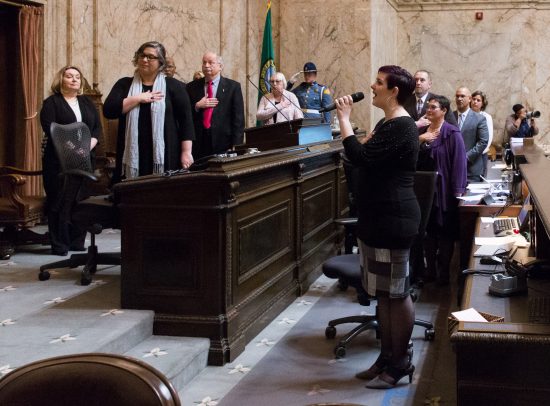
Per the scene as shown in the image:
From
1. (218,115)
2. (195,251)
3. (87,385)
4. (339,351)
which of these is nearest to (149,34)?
(218,115)

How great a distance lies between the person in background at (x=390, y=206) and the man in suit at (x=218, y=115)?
2.71 metres

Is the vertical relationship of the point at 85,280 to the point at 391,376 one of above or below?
above

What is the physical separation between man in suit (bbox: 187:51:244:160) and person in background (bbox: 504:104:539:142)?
27.6ft

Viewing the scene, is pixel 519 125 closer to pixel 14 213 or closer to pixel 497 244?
pixel 14 213

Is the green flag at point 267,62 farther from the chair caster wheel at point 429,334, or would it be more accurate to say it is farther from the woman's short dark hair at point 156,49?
the chair caster wheel at point 429,334

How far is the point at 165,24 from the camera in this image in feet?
35.7

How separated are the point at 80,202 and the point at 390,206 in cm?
246

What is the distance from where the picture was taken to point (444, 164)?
6922 mm

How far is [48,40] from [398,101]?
540cm

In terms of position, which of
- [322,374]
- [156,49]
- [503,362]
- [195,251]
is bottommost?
[322,374]

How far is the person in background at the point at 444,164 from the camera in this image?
22.6 ft

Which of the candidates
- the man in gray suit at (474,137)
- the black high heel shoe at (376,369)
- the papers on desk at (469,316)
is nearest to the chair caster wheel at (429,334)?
the black high heel shoe at (376,369)

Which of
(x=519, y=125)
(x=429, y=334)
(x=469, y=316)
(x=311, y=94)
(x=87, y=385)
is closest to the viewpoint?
(x=87, y=385)

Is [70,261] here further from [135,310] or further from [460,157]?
[460,157]
